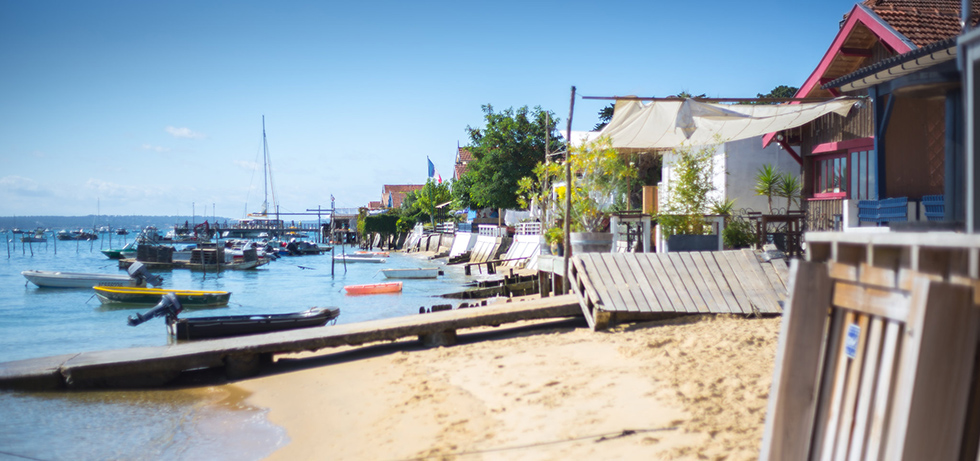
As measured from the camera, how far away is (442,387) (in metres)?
8.48

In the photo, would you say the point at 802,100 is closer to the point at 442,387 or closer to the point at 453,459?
the point at 442,387

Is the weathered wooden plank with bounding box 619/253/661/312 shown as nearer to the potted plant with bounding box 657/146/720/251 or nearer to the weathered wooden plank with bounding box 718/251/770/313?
the weathered wooden plank with bounding box 718/251/770/313

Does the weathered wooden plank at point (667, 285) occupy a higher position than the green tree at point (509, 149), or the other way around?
the green tree at point (509, 149)

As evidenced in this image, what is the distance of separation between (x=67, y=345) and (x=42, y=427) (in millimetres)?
12105

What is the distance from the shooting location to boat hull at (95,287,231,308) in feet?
88.2

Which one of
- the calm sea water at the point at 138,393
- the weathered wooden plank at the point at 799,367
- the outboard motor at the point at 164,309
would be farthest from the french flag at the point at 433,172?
the weathered wooden plank at the point at 799,367

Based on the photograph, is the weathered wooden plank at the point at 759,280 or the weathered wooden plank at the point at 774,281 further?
the weathered wooden plank at the point at 774,281

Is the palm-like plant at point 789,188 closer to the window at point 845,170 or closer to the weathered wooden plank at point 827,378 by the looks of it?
the window at point 845,170

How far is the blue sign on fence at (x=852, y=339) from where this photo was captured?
2904 mm

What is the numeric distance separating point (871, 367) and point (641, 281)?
25.0 ft

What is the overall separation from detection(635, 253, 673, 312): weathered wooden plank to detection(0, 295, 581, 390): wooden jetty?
3.97 ft

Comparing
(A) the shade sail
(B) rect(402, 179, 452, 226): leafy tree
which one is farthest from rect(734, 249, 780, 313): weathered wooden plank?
(B) rect(402, 179, 452, 226): leafy tree

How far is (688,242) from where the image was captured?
12.1 m

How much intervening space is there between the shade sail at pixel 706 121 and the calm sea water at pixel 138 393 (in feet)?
29.4
